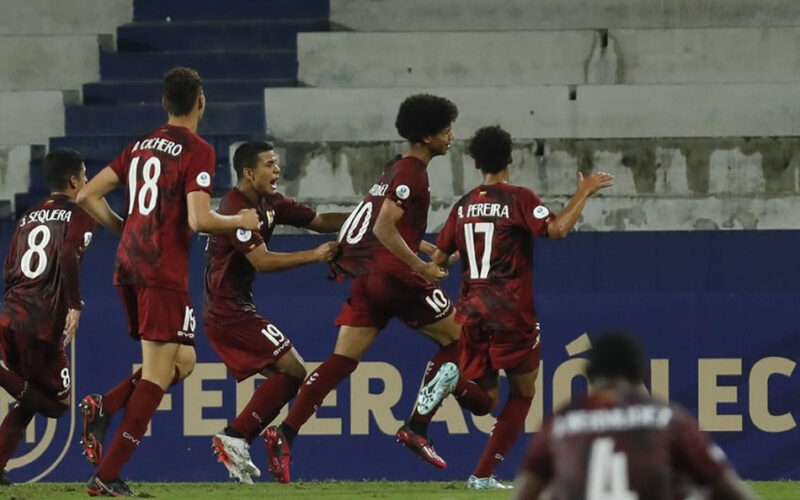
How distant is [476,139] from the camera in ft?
31.2

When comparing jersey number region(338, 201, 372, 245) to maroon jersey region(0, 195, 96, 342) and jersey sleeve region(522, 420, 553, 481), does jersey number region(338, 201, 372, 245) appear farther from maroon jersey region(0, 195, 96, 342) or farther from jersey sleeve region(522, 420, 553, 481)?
jersey sleeve region(522, 420, 553, 481)

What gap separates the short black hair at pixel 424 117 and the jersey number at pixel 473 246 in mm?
597

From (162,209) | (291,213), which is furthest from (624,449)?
(291,213)

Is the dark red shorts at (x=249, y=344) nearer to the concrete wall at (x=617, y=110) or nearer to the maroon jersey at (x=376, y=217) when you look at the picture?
the maroon jersey at (x=376, y=217)

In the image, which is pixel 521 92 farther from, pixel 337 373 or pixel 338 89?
pixel 337 373

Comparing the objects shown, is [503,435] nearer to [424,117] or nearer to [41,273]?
[424,117]

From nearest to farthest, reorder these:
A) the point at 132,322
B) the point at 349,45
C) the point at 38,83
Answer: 1. the point at 132,322
2. the point at 349,45
3. the point at 38,83

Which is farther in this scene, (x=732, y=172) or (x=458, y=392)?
(x=732, y=172)

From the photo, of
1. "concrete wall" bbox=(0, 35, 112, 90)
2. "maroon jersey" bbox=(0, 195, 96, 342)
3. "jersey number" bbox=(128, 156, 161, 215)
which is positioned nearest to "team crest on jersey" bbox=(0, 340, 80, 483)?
"maroon jersey" bbox=(0, 195, 96, 342)

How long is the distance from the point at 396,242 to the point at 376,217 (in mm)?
387

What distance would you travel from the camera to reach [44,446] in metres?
11.9

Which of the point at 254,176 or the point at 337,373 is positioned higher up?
the point at 254,176

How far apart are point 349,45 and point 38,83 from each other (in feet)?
10.6

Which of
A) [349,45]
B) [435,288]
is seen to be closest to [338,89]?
[349,45]
